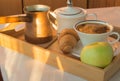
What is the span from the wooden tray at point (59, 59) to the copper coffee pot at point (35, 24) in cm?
4

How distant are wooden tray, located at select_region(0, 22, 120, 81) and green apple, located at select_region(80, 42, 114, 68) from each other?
2 cm

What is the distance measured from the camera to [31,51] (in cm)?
93

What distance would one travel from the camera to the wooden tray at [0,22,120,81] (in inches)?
30.3

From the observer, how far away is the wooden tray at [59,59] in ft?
2.53

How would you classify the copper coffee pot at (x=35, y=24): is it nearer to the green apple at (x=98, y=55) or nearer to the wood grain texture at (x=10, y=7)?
the green apple at (x=98, y=55)

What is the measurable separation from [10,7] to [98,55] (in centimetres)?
194

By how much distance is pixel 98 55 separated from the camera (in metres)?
0.77

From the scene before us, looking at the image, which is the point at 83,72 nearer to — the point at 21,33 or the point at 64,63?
the point at 64,63

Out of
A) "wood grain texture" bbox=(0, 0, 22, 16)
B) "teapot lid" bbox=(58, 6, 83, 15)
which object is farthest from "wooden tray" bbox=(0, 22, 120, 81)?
"wood grain texture" bbox=(0, 0, 22, 16)

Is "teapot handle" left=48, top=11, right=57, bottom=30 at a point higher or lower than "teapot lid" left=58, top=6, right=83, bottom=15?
lower

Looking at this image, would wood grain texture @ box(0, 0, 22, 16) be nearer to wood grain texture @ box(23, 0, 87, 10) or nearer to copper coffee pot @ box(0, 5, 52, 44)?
wood grain texture @ box(23, 0, 87, 10)

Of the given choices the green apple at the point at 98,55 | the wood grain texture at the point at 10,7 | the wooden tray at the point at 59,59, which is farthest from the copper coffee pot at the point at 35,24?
the wood grain texture at the point at 10,7

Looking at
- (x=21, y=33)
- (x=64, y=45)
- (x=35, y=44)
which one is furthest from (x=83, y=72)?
(x=21, y=33)

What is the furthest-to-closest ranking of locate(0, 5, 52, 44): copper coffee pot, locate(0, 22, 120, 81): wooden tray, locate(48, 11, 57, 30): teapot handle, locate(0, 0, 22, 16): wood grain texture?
locate(0, 0, 22, 16): wood grain texture
locate(48, 11, 57, 30): teapot handle
locate(0, 5, 52, 44): copper coffee pot
locate(0, 22, 120, 81): wooden tray
